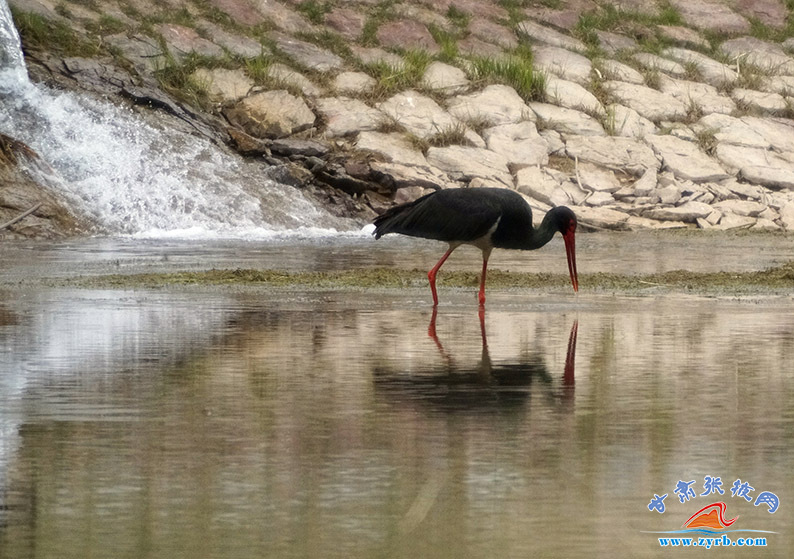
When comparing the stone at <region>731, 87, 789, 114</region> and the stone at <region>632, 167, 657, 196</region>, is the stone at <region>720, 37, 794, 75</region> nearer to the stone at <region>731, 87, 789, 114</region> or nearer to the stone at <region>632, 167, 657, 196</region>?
the stone at <region>731, 87, 789, 114</region>

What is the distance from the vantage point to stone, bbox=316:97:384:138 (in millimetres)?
22125

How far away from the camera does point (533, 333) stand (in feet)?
30.6

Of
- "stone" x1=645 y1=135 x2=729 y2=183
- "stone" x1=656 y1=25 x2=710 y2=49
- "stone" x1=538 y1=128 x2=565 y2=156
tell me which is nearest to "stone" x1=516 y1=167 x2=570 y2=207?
"stone" x1=538 y1=128 x2=565 y2=156

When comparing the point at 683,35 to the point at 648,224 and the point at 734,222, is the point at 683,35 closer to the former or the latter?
the point at 734,222

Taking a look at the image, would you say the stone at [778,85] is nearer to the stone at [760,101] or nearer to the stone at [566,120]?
the stone at [760,101]

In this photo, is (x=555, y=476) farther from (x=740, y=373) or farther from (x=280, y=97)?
(x=280, y=97)

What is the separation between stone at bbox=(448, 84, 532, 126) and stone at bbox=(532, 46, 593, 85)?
1.20 meters

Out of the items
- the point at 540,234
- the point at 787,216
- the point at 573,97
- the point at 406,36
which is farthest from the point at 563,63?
the point at 540,234

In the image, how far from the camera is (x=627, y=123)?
2339 centimetres

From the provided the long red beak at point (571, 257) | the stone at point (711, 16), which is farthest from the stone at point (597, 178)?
the long red beak at point (571, 257)

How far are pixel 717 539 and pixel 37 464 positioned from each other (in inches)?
89.8

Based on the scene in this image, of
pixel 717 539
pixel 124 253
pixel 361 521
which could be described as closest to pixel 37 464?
pixel 361 521

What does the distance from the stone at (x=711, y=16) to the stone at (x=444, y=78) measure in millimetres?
5986

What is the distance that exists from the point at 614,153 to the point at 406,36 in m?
4.75
